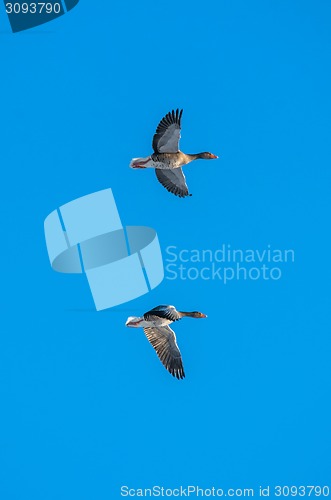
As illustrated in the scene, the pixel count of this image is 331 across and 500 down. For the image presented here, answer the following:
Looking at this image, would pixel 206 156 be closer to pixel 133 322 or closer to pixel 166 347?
pixel 133 322

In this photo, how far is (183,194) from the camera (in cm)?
773

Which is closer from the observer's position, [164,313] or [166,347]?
[164,313]

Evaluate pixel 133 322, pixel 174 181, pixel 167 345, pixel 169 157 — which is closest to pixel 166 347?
pixel 167 345

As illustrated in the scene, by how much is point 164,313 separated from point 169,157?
1.33m

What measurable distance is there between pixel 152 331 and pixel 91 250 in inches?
46.9

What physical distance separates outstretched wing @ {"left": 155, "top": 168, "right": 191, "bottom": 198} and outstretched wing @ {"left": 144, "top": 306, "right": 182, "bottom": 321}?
1.02m

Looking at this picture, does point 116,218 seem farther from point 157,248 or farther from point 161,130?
point 161,130

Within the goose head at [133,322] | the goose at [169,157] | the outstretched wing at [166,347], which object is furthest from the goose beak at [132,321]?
the goose at [169,157]

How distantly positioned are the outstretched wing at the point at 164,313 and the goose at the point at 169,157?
1.02m

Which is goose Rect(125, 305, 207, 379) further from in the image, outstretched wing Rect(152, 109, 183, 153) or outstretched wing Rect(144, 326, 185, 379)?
outstretched wing Rect(152, 109, 183, 153)

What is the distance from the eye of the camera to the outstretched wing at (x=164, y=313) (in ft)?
24.3

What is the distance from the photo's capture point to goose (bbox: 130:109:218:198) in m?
6.96

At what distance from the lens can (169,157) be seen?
24.2 ft

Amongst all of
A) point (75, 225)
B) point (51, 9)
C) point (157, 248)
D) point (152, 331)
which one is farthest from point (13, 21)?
point (152, 331)
